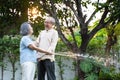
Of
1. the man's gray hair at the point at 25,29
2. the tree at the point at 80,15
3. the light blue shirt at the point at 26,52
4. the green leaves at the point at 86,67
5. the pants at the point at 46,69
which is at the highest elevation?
the tree at the point at 80,15

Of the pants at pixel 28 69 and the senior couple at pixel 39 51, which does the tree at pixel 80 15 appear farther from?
the pants at pixel 28 69

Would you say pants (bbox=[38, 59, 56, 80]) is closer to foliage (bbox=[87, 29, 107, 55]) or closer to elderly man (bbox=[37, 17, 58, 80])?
elderly man (bbox=[37, 17, 58, 80])

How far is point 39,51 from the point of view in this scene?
6.31 metres

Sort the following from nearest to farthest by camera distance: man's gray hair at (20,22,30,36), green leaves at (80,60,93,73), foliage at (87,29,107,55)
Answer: man's gray hair at (20,22,30,36)
green leaves at (80,60,93,73)
foliage at (87,29,107,55)

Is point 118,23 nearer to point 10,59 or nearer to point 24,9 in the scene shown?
point 24,9

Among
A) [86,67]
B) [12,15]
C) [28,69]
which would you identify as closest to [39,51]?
[28,69]

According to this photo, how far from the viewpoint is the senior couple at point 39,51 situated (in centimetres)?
624

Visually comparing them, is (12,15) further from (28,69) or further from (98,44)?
(28,69)

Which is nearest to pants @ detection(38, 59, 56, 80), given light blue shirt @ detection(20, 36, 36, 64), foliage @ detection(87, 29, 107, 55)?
light blue shirt @ detection(20, 36, 36, 64)

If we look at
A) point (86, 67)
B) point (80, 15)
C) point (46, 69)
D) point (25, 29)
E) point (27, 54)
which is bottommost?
point (86, 67)

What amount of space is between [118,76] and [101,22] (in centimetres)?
155

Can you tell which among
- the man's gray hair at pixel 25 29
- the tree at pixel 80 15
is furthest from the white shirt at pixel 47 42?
the tree at pixel 80 15

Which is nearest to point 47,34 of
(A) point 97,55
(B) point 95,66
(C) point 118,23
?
(B) point 95,66

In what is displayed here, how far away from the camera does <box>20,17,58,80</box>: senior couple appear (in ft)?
20.5
